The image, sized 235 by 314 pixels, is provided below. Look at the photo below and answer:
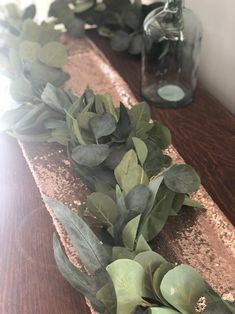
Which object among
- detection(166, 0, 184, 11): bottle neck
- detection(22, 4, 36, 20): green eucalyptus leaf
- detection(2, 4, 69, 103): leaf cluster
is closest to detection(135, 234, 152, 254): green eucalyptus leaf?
detection(2, 4, 69, 103): leaf cluster

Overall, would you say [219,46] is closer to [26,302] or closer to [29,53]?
[29,53]

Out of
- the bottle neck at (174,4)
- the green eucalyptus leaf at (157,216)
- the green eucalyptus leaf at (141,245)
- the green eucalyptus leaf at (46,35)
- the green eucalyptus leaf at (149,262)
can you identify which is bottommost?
the green eucalyptus leaf at (157,216)

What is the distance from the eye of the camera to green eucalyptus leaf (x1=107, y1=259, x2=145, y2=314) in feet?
1.40

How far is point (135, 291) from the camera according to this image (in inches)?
17.0

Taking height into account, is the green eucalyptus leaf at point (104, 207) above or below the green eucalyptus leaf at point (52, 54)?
below

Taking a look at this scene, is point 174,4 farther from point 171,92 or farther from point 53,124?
point 53,124

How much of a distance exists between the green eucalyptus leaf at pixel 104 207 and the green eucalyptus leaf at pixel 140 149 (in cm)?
7

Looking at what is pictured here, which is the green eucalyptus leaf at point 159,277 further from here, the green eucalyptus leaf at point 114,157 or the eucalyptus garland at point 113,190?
the green eucalyptus leaf at point 114,157

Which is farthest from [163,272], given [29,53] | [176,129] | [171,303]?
[29,53]

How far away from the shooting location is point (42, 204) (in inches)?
24.2

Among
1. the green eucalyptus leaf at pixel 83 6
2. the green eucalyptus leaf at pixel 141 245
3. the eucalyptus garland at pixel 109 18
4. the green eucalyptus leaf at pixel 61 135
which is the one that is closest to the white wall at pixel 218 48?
the eucalyptus garland at pixel 109 18

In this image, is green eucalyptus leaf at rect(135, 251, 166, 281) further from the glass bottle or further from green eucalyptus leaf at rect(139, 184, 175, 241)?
the glass bottle

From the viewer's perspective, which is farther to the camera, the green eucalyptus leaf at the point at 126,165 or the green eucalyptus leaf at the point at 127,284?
the green eucalyptus leaf at the point at 126,165

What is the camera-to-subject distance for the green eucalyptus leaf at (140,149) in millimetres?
568
